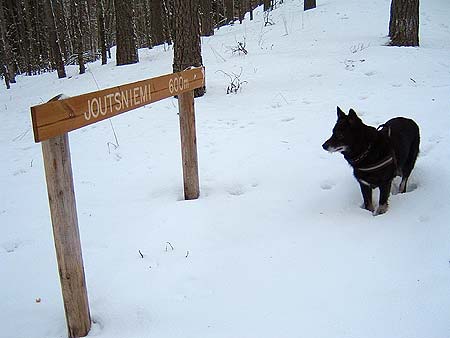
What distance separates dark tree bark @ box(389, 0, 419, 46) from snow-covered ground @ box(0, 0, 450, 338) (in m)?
0.97

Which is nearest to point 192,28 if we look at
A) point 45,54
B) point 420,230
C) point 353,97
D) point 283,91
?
point 283,91

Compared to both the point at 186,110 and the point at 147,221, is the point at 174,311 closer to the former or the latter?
the point at 147,221

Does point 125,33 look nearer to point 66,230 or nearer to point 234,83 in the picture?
point 234,83

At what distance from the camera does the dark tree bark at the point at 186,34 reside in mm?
6691

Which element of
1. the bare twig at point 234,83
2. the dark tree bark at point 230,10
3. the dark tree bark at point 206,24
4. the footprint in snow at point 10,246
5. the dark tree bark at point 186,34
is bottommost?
the footprint in snow at point 10,246

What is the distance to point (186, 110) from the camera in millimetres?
3779

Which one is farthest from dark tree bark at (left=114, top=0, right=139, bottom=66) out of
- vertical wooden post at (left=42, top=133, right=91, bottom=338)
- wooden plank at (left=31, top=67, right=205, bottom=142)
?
vertical wooden post at (left=42, top=133, right=91, bottom=338)

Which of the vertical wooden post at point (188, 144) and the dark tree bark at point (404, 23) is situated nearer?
the vertical wooden post at point (188, 144)

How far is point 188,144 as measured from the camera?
12.7 ft

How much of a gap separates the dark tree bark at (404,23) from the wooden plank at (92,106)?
6.82 metres

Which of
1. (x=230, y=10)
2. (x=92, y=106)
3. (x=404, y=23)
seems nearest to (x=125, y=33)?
(x=404, y=23)

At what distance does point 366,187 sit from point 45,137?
112 inches

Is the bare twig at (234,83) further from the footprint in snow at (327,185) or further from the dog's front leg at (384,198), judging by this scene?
the dog's front leg at (384,198)

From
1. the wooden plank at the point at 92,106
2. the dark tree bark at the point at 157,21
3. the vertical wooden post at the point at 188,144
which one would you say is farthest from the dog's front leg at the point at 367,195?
the dark tree bark at the point at 157,21
